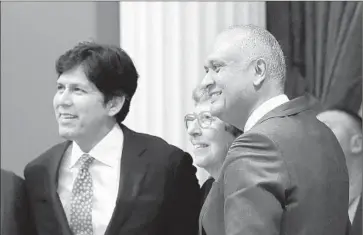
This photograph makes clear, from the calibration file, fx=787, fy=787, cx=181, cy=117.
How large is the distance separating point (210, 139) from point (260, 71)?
0.56 meters

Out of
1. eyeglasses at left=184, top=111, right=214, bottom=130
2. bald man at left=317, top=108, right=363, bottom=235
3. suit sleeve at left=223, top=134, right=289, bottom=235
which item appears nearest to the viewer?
suit sleeve at left=223, top=134, right=289, bottom=235

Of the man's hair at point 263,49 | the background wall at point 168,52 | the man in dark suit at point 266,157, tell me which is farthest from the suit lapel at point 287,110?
the background wall at point 168,52

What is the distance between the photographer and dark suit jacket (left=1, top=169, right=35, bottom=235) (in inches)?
106

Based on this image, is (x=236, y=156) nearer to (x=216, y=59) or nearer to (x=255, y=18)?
(x=216, y=59)

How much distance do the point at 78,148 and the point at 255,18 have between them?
4.64ft

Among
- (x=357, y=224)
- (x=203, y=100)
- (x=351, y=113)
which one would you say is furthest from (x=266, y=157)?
(x=351, y=113)

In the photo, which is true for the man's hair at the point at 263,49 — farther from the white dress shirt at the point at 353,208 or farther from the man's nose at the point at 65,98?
the white dress shirt at the point at 353,208

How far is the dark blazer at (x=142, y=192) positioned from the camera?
2553mm

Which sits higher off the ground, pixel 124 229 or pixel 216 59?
pixel 216 59

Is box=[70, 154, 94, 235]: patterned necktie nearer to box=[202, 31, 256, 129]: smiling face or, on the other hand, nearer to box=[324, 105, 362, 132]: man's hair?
box=[202, 31, 256, 129]: smiling face

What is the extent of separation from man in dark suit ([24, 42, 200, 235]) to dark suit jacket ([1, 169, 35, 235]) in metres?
0.04

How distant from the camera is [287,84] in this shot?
3.86 metres

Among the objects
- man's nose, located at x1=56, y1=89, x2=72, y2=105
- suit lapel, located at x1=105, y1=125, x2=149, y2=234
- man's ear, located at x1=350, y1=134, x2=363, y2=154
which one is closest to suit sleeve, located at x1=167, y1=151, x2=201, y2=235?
suit lapel, located at x1=105, y1=125, x2=149, y2=234

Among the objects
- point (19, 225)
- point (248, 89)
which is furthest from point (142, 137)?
point (248, 89)
